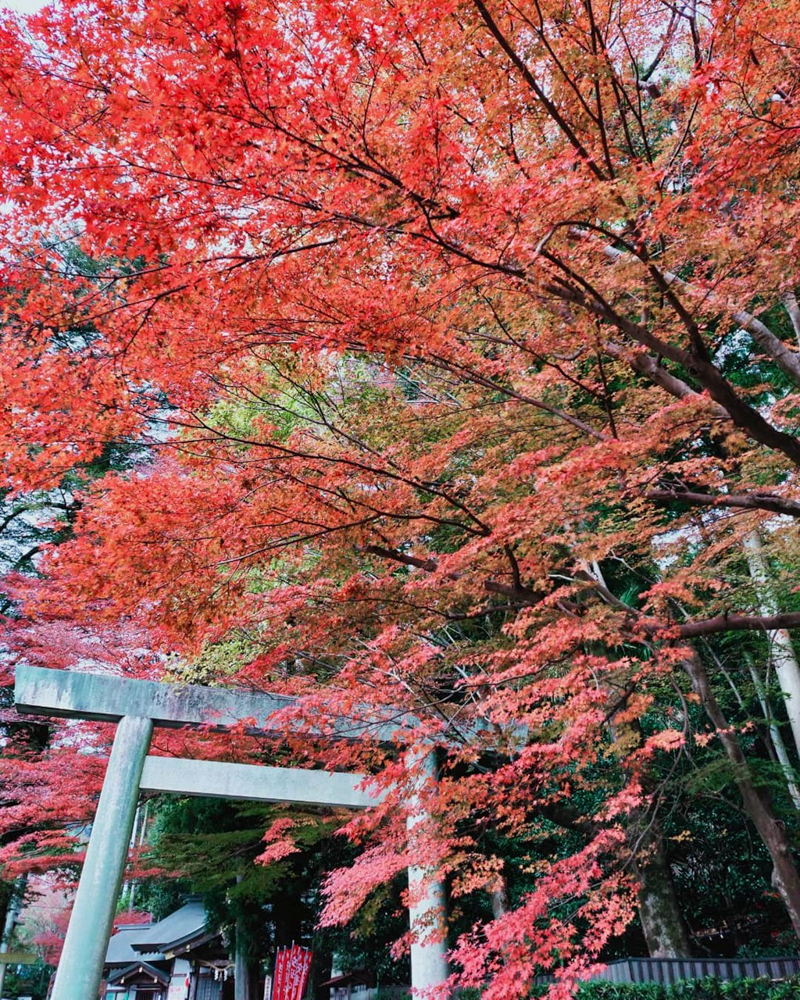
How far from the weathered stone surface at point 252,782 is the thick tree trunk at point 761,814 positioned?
3.55m

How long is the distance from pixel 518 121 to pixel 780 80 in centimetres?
146

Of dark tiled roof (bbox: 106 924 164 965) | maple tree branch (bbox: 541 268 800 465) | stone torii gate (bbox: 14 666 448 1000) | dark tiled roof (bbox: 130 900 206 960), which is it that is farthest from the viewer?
dark tiled roof (bbox: 106 924 164 965)

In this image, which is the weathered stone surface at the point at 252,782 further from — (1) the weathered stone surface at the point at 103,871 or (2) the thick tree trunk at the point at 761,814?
(2) the thick tree trunk at the point at 761,814

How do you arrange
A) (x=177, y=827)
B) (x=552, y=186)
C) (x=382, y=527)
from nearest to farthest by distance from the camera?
1. (x=552, y=186)
2. (x=382, y=527)
3. (x=177, y=827)

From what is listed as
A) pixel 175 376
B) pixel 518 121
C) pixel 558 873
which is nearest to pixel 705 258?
pixel 518 121

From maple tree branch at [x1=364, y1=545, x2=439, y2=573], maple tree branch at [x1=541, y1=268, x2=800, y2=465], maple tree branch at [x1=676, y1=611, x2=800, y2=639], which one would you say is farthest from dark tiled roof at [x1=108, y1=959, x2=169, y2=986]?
maple tree branch at [x1=541, y1=268, x2=800, y2=465]

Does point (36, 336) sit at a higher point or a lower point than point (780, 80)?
lower

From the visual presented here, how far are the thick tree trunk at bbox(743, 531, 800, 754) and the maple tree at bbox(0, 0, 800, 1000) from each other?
31cm

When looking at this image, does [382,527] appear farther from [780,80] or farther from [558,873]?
[780,80]

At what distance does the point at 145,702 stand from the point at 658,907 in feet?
19.3

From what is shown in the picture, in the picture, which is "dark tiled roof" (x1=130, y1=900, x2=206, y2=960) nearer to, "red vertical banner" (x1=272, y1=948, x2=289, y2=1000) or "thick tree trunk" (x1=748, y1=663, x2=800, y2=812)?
"red vertical banner" (x1=272, y1=948, x2=289, y2=1000)

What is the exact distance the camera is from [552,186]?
323 centimetres

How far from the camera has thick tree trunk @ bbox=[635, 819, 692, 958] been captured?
6.99 meters

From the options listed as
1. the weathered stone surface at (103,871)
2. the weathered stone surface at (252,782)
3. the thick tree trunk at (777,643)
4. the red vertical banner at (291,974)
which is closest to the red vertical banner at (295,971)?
the red vertical banner at (291,974)
